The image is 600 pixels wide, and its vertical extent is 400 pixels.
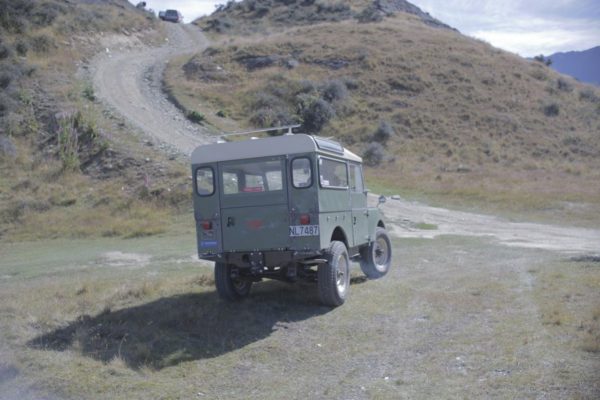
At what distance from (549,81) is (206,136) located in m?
34.0

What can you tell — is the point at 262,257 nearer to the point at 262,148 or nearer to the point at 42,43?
the point at 262,148

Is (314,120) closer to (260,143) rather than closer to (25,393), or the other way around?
(260,143)

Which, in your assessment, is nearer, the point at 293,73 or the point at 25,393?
the point at 25,393

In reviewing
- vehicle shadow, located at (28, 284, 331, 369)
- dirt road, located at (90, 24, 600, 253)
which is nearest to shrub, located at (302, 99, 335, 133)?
dirt road, located at (90, 24, 600, 253)

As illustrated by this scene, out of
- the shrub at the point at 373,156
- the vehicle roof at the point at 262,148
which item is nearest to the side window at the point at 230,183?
the vehicle roof at the point at 262,148

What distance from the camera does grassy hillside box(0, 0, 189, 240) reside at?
2303 centimetres

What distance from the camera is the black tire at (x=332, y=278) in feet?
31.0

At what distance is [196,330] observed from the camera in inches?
338

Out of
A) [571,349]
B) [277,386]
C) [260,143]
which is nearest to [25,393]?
[277,386]

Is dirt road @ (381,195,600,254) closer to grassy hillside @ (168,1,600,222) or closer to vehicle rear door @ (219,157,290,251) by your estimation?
grassy hillside @ (168,1,600,222)

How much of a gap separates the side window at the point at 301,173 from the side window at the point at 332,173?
217 mm

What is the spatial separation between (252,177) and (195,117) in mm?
26643

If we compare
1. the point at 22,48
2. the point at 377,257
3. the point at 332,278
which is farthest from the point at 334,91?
the point at 332,278

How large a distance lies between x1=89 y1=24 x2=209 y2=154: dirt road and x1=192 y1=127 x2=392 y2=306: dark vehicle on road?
759 inches
